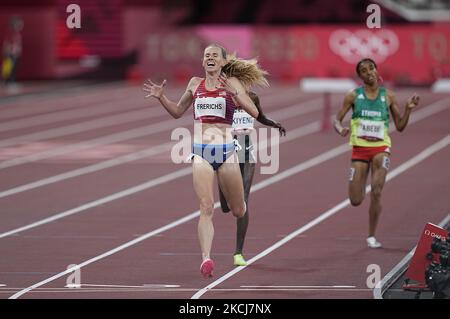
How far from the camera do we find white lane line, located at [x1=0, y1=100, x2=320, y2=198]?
844 inches

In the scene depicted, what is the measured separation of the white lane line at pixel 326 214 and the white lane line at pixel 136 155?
11.2 feet

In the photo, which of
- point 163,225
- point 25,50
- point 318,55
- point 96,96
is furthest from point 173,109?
point 25,50

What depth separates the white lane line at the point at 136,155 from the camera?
70.3 feet

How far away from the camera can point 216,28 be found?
46.2m

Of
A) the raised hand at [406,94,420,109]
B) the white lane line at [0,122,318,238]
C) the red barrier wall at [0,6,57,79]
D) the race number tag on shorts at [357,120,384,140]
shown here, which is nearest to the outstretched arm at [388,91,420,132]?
the raised hand at [406,94,420,109]

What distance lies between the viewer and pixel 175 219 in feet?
57.2

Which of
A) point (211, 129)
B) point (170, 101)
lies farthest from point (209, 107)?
point (170, 101)

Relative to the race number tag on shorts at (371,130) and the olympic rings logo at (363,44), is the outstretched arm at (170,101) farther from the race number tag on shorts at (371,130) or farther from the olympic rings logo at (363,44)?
the olympic rings logo at (363,44)

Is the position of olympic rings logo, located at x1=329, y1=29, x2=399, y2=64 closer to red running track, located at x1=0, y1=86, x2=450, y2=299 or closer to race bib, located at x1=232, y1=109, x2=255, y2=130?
red running track, located at x1=0, y1=86, x2=450, y2=299

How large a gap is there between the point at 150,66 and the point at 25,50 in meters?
4.28

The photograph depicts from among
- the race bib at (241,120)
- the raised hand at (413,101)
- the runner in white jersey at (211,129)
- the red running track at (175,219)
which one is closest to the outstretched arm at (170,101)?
the runner in white jersey at (211,129)

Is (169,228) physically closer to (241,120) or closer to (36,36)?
(241,120)

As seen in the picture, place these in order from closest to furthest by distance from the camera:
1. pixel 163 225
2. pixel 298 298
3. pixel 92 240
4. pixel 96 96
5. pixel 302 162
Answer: pixel 298 298, pixel 92 240, pixel 163 225, pixel 302 162, pixel 96 96
